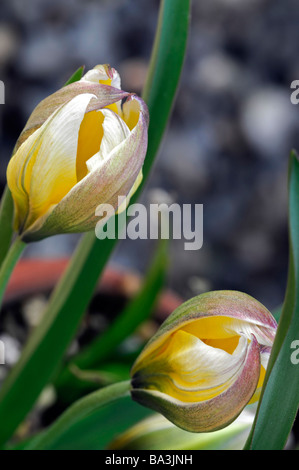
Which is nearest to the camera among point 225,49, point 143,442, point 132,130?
point 132,130

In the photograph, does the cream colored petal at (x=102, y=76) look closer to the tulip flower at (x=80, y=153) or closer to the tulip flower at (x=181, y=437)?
the tulip flower at (x=80, y=153)

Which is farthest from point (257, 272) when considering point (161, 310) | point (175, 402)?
point (175, 402)

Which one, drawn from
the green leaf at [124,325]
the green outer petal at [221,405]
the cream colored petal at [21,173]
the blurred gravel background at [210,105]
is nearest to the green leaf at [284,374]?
the green outer petal at [221,405]

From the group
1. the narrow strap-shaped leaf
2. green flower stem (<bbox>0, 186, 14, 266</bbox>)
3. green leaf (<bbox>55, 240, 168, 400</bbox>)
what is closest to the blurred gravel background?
green leaf (<bbox>55, 240, 168, 400</bbox>)

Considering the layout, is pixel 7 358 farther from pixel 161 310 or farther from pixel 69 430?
pixel 69 430
